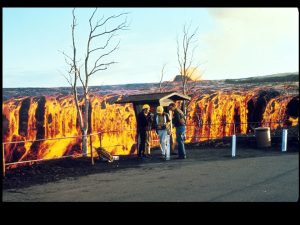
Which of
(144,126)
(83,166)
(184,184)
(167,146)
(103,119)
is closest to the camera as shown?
(184,184)

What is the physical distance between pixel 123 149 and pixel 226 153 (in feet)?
33.0

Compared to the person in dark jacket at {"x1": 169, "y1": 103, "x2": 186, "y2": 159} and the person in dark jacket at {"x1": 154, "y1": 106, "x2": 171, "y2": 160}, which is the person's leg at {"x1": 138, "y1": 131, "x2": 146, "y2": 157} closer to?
the person in dark jacket at {"x1": 154, "y1": 106, "x2": 171, "y2": 160}

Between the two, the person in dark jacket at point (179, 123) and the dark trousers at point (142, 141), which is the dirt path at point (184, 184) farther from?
the dark trousers at point (142, 141)

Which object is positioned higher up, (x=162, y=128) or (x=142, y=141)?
(x=162, y=128)

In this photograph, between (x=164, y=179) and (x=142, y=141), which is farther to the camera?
(x=142, y=141)

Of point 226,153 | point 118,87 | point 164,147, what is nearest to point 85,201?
point 164,147

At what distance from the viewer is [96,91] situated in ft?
87.2

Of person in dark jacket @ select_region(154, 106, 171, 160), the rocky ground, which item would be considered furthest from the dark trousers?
person in dark jacket @ select_region(154, 106, 171, 160)

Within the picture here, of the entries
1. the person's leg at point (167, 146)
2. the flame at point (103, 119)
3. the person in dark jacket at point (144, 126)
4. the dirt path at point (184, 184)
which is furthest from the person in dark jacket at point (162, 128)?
the flame at point (103, 119)

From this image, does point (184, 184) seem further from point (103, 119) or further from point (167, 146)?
point (103, 119)

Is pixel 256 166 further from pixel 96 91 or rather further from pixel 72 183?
pixel 96 91

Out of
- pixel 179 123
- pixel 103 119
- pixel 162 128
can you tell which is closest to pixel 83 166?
pixel 162 128

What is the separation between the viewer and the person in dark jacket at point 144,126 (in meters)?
13.7

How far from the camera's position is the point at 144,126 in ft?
45.2
